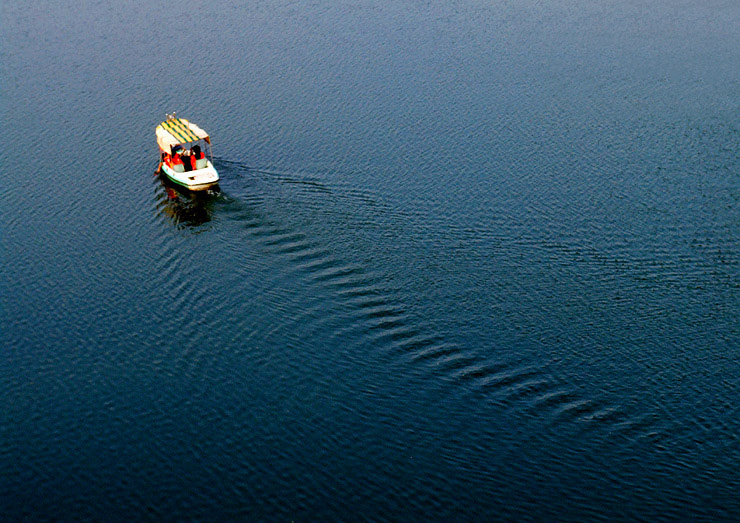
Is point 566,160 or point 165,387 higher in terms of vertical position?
point 566,160

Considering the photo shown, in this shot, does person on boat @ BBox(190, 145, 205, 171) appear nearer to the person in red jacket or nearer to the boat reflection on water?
the person in red jacket

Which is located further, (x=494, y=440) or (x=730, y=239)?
(x=730, y=239)

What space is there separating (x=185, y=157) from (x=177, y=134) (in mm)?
1671

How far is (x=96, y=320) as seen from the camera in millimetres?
38312

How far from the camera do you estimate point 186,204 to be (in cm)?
4953

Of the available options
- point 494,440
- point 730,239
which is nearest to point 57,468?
point 494,440

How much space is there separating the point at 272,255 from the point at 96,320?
9.24 metres

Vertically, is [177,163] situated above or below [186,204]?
above

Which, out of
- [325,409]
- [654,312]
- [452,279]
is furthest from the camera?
[452,279]

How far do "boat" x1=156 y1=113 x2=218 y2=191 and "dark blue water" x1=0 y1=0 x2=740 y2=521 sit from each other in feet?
4.26

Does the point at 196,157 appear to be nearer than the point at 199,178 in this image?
No

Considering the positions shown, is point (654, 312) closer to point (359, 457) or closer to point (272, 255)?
point (359, 457)

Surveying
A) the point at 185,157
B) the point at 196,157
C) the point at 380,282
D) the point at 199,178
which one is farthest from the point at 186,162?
the point at 380,282

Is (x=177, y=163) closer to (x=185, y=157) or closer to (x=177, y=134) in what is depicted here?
(x=185, y=157)
